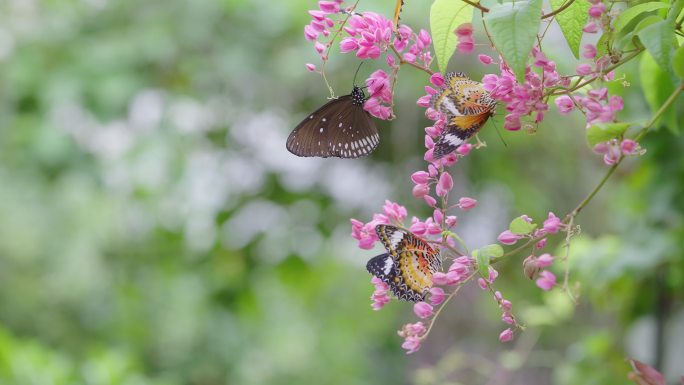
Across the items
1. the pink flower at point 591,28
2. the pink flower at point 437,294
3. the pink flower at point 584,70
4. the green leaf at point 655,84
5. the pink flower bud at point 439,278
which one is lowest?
the green leaf at point 655,84

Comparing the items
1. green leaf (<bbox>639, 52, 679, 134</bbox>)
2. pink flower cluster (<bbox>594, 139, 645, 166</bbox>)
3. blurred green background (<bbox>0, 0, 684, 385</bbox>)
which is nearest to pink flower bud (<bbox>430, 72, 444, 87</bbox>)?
pink flower cluster (<bbox>594, 139, 645, 166</bbox>)

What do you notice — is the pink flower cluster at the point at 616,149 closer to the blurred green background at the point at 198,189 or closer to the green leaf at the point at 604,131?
the green leaf at the point at 604,131

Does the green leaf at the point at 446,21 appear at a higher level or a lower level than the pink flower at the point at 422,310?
higher

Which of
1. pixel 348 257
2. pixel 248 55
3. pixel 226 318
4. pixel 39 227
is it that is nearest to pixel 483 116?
pixel 248 55

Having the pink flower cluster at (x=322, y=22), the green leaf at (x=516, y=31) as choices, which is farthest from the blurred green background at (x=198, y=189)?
the green leaf at (x=516, y=31)

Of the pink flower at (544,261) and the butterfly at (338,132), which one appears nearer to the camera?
the pink flower at (544,261)
